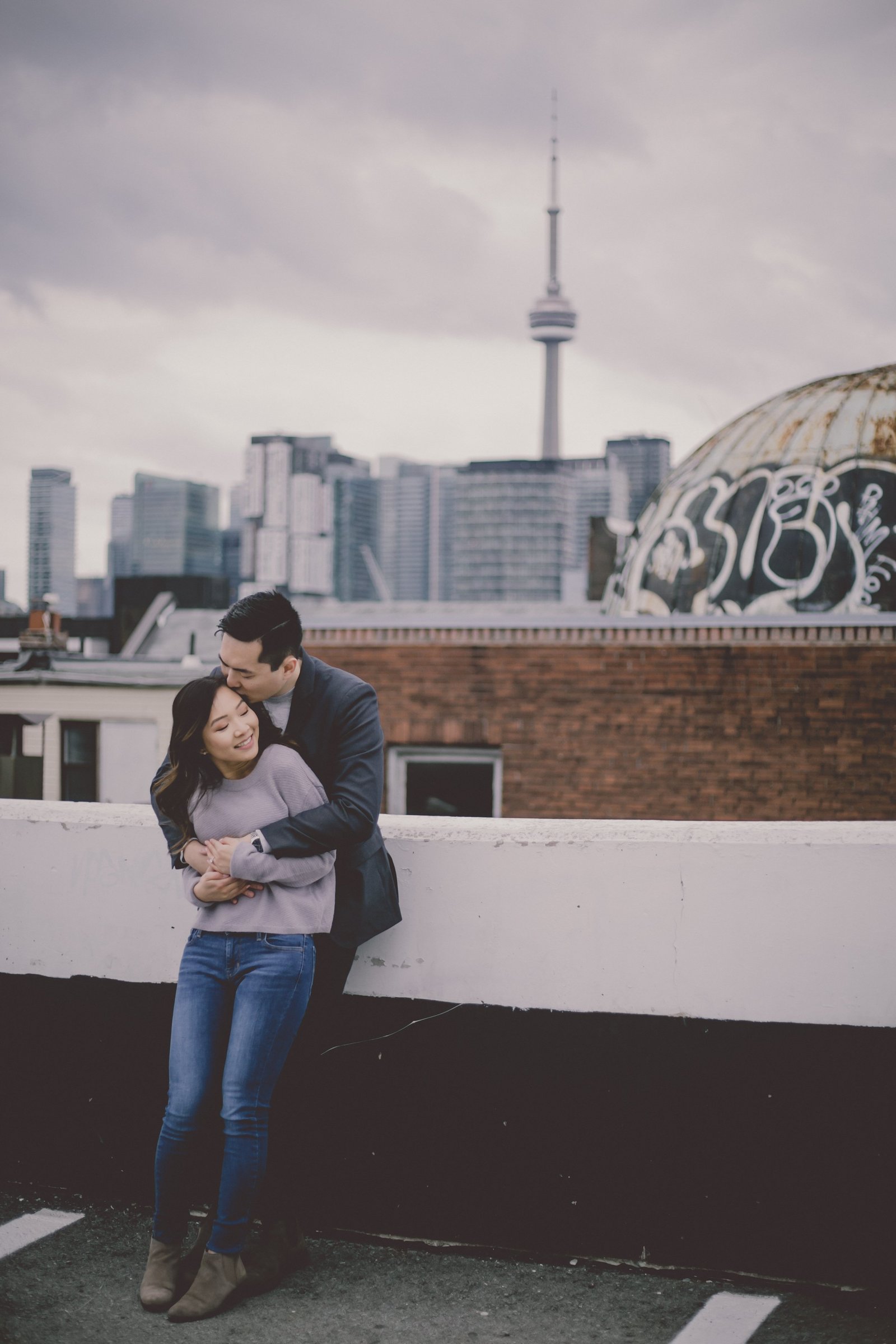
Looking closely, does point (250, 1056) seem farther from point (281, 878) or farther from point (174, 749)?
point (174, 749)

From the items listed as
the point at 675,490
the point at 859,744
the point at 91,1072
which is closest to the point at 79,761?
the point at 675,490

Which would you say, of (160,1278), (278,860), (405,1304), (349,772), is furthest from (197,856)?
(405,1304)

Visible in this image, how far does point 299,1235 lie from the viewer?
344 cm

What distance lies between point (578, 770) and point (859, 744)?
12.9 feet

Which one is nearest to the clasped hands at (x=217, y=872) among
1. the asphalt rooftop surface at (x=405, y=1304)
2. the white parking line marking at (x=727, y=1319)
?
the asphalt rooftop surface at (x=405, y=1304)

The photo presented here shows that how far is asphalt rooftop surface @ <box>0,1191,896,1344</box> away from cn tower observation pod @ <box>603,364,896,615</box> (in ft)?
50.4

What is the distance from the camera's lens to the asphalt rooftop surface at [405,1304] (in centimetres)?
304

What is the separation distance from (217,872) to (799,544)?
17.2m

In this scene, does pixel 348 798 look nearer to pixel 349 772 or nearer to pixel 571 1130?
pixel 349 772

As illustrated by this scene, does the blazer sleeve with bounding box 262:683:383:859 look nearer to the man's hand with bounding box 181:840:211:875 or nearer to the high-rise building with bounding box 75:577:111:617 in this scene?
the man's hand with bounding box 181:840:211:875

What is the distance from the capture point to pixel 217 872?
3.17 m

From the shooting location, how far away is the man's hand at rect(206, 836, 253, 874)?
10.4ft

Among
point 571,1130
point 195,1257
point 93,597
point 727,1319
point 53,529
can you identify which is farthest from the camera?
point 93,597

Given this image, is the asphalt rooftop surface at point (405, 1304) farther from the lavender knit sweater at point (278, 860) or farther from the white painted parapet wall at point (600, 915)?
the lavender knit sweater at point (278, 860)
